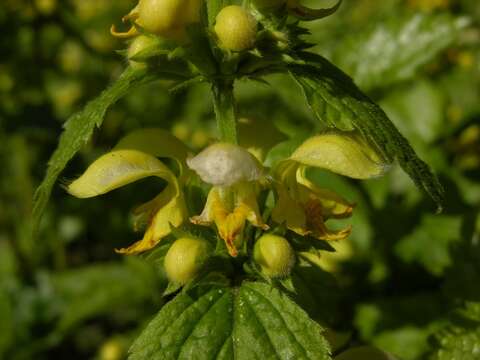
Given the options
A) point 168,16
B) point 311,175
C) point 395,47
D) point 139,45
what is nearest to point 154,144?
point 139,45

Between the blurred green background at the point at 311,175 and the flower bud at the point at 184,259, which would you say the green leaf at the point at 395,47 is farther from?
the flower bud at the point at 184,259

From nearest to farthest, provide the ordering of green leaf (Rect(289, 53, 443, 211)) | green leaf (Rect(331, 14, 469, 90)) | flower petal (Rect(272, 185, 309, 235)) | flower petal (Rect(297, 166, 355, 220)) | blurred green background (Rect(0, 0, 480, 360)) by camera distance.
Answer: green leaf (Rect(289, 53, 443, 211)) → flower petal (Rect(272, 185, 309, 235)) → flower petal (Rect(297, 166, 355, 220)) → blurred green background (Rect(0, 0, 480, 360)) → green leaf (Rect(331, 14, 469, 90))

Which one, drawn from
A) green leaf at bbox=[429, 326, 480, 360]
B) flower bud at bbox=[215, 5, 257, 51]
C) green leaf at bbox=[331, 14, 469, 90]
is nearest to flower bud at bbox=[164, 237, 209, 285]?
flower bud at bbox=[215, 5, 257, 51]

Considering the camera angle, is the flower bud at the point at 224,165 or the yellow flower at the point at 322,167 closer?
the flower bud at the point at 224,165

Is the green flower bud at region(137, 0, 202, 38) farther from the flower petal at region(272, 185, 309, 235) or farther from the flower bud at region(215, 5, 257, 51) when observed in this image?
the flower petal at region(272, 185, 309, 235)

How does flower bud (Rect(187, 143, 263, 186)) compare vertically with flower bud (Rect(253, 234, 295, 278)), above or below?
above

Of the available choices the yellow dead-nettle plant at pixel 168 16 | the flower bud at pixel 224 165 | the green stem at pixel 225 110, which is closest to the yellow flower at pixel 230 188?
the flower bud at pixel 224 165

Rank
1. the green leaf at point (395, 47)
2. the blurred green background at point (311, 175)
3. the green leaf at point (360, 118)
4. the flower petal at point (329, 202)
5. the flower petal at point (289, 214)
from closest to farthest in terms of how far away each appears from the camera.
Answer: the green leaf at point (360, 118)
the flower petal at point (289, 214)
the flower petal at point (329, 202)
the blurred green background at point (311, 175)
the green leaf at point (395, 47)

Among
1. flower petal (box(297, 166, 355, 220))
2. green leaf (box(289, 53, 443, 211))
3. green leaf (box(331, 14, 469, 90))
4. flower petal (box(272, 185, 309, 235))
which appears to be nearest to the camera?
green leaf (box(289, 53, 443, 211))
